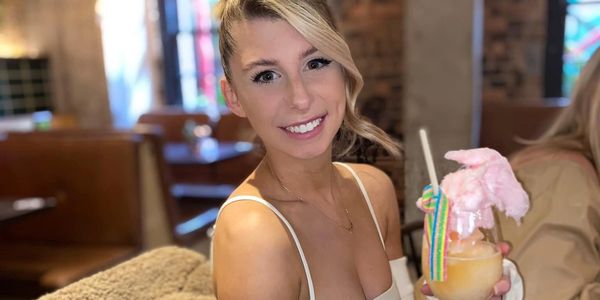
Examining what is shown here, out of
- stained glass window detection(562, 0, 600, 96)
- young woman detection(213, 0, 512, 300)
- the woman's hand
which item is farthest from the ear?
stained glass window detection(562, 0, 600, 96)

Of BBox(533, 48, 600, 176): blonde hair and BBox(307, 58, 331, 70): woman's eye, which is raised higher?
BBox(307, 58, 331, 70): woman's eye

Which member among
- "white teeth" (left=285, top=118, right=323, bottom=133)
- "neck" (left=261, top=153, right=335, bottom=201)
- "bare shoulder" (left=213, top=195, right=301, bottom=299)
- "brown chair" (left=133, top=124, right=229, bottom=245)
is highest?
"white teeth" (left=285, top=118, right=323, bottom=133)

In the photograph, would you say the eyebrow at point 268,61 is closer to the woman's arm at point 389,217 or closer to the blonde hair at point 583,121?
the woman's arm at point 389,217

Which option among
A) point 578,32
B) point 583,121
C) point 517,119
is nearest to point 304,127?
point 583,121

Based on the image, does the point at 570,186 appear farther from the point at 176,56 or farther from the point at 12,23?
the point at 12,23

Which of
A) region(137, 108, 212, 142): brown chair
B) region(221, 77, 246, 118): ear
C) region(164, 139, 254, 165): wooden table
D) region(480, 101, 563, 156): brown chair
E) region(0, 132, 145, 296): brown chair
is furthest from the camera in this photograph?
region(137, 108, 212, 142): brown chair

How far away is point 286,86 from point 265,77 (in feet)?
0.14

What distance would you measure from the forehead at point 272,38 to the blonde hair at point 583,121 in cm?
101

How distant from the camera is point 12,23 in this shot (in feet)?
21.1

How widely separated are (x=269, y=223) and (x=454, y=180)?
324 mm

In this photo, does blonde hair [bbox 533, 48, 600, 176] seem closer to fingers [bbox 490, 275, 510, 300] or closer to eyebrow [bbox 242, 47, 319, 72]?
fingers [bbox 490, 275, 510, 300]

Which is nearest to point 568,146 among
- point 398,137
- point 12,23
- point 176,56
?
point 398,137

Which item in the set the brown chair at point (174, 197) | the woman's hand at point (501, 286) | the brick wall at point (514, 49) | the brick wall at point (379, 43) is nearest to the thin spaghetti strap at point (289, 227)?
the woman's hand at point (501, 286)

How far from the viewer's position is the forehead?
919 mm
